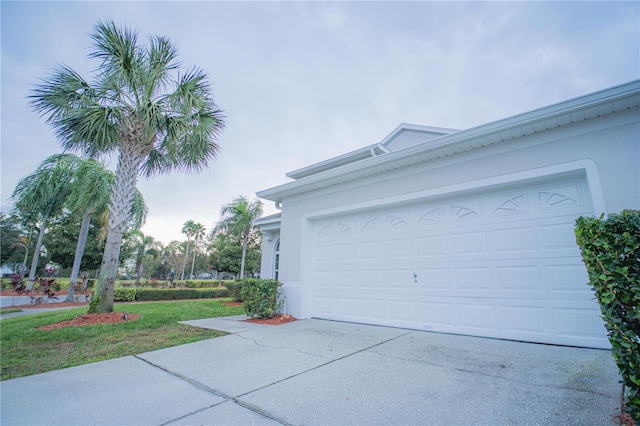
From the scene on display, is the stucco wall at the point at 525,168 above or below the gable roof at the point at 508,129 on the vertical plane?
below

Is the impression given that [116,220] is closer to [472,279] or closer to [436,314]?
[436,314]

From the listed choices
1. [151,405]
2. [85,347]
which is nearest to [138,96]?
[85,347]

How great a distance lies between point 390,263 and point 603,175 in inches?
141

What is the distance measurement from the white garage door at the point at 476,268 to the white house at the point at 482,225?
17 millimetres

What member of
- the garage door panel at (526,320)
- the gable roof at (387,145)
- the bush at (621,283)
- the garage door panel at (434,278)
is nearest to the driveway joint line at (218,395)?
the bush at (621,283)

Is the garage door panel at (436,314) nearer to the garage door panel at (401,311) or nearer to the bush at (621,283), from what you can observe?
the garage door panel at (401,311)

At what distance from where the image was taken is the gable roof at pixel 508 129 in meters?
3.78

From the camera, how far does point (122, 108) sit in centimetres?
703

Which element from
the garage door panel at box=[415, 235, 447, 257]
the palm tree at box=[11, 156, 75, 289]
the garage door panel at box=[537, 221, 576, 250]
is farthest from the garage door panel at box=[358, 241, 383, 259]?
the palm tree at box=[11, 156, 75, 289]

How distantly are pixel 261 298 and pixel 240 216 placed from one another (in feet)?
51.2

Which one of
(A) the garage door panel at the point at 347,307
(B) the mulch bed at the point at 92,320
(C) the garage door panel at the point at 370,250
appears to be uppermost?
(C) the garage door panel at the point at 370,250

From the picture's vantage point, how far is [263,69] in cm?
987

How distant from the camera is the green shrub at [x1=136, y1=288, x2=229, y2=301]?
51.5 ft

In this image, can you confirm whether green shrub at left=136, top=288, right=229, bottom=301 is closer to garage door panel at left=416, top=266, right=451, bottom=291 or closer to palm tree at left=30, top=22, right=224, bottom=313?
palm tree at left=30, top=22, right=224, bottom=313
